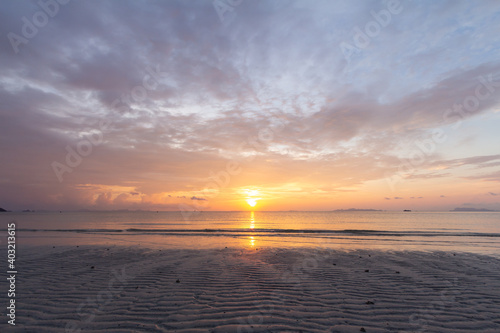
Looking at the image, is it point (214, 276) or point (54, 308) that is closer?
point (54, 308)

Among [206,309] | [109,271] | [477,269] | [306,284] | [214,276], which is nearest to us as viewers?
[206,309]

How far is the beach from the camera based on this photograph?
5.97 m

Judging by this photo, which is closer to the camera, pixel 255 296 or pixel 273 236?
pixel 255 296

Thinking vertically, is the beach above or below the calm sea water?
above

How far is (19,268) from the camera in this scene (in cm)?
1169

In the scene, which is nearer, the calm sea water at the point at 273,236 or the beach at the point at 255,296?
the beach at the point at 255,296

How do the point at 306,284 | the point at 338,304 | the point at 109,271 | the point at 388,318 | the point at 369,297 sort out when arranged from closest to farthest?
the point at 388,318 < the point at 338,304 < the point at 369,297 < the point at 306,284 < the point at 109,271

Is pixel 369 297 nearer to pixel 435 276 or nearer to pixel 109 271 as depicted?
pixel 435 276

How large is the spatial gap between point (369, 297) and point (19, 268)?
47.4ft

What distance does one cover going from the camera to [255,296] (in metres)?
7.83

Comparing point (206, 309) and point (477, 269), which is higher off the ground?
point (206, 309)

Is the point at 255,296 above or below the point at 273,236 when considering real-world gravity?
above

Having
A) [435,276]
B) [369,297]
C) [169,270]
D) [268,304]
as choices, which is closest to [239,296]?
[268,304]

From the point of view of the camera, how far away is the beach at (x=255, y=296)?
19.6 feet
